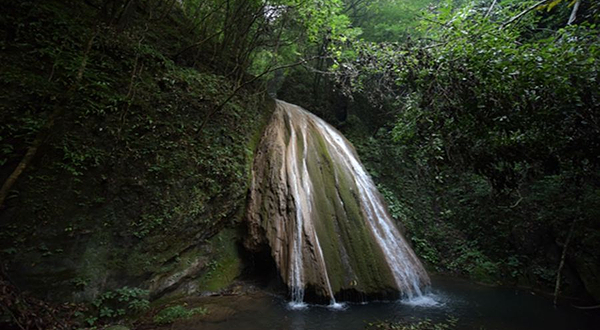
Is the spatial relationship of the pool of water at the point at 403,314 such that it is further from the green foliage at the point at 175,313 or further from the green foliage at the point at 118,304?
the green foliage at the point at 118,304

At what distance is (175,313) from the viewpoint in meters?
4.24

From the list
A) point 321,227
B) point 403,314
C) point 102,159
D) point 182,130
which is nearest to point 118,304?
point 102,159

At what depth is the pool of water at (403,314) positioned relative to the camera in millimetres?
4414

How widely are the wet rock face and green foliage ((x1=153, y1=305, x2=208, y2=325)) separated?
1709mm

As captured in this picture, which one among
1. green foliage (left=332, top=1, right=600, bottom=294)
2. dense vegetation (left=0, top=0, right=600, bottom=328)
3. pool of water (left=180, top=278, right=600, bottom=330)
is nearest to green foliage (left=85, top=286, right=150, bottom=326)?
dense vegetation (left=0, top=0, right=600, bottom=328)

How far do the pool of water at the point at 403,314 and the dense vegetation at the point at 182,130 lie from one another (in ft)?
2.47

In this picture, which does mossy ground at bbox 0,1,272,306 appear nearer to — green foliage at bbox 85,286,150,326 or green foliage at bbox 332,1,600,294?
green foliage at bbox 85,286,150,326

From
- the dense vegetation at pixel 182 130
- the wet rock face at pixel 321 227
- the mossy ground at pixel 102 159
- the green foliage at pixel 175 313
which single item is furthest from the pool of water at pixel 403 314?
the mossy ground at pixel 102 159

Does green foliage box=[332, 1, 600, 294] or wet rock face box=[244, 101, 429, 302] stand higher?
green foliage box=[332, 1, 600, 294]

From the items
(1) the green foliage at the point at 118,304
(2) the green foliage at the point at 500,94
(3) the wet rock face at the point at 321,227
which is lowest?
(1) the green foliage at the point at 118,304

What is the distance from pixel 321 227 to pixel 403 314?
7.62ft

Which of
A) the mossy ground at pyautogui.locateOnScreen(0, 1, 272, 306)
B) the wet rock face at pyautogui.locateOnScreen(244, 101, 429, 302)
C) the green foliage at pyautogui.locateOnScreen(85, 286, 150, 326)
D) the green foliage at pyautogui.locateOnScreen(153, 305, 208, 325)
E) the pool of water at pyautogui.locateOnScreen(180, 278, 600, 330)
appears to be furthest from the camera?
the wet rock face at pyautogui.locateOnScreen(244, 101, 429, 302)

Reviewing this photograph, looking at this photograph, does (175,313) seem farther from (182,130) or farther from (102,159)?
(182,130)

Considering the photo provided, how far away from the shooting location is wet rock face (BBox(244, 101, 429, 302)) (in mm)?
5602
